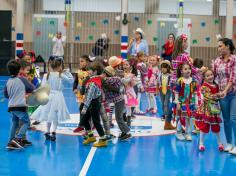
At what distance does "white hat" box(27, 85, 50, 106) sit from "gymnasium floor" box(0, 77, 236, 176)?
63 cm

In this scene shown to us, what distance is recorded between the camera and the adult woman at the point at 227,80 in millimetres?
6191

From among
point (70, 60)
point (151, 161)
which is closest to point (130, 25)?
point (70, 60)

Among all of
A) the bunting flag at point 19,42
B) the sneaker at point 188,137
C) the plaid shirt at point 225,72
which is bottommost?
the sneaker at point 188,137

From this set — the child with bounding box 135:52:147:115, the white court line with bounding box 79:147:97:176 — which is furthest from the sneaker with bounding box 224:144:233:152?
the child with bounding box 135:52:147:115

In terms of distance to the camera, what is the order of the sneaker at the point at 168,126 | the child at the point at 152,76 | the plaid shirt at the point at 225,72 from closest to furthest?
the plaid shirt at the point at 225,72 → the sneaker at the point at 168,126 → the child at the point at 152,76

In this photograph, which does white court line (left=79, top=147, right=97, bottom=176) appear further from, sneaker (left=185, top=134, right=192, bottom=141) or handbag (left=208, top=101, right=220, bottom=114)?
handbag (left=208, top=101, right=220, bottom=114)

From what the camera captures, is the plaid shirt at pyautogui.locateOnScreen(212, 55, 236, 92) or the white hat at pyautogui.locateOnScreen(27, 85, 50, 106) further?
the white hat at pyautogui.locateOnScreen(27, 85, 50, 106)

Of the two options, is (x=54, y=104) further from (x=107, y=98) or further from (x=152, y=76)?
(x=152, y=76)

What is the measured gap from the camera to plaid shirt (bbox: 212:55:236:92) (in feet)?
20.3

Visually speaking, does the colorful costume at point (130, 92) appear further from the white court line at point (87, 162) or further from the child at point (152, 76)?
the child at point (152, 76)

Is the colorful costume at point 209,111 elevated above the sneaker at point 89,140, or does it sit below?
above

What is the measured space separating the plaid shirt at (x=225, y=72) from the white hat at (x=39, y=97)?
2.35m

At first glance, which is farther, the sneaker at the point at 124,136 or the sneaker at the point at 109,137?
the sneaker at the point at 124,136

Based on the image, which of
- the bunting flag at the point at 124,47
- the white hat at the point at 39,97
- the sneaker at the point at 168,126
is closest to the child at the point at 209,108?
the sneaker at the point at 168,126
